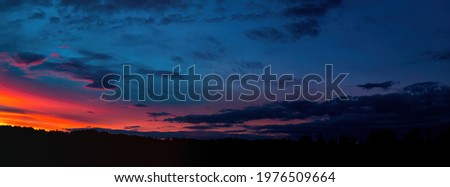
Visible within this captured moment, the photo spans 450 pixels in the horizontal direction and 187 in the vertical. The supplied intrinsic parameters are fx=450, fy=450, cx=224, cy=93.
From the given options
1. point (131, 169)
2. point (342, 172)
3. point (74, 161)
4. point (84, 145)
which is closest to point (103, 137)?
point (84, 145)

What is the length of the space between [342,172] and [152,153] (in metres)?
8.17

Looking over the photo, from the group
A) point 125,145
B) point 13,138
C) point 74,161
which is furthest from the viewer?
point 125,145

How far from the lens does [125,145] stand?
2147 cm

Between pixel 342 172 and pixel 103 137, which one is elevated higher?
pixel 103 137

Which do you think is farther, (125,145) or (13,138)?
(125,145)

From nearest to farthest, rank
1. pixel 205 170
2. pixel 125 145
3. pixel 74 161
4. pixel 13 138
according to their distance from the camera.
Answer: pixel 205 170 → pixel 74 161 → pixel 13 138 → pixel 125 145

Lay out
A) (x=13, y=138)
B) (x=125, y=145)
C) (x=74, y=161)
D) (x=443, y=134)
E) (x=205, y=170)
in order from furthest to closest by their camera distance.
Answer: (x=443, y=134) < (x=125, y=145) < (x=13, y=138) < (x=74, y=161) < (x=205, y=170)

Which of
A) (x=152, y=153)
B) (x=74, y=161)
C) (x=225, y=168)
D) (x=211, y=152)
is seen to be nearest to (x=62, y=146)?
(x=74, y=161)

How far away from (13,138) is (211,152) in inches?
351

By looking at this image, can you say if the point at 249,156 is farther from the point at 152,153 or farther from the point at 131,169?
the point at 131,169

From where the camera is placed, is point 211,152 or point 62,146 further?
point 62,146

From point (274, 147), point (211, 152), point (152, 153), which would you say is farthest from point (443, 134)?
point (152, 153)

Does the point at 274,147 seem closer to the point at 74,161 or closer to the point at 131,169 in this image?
the point at 131,169

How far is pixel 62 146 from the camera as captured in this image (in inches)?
833
